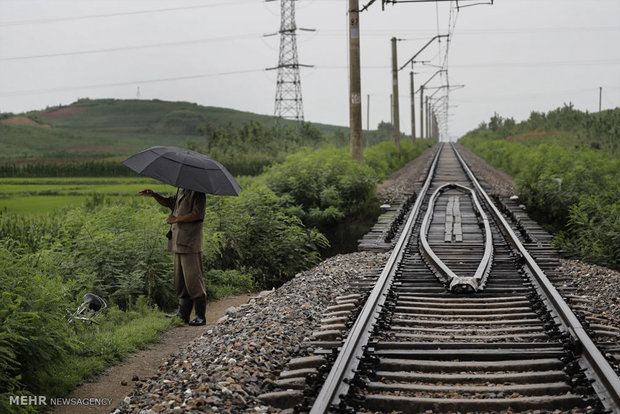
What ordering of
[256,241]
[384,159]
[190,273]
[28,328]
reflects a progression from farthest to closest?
1. [384,159]
2. [256,241]
3. [190,273]
4. [28,328]

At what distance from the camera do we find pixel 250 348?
5.74 m

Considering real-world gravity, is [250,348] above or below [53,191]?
below

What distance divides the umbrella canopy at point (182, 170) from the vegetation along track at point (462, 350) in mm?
1928

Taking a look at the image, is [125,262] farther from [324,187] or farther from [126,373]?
[324,187]

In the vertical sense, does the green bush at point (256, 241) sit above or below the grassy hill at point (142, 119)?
below

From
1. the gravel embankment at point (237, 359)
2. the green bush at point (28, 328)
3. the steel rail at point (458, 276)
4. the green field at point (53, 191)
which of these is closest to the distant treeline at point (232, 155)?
the green field at point (53, 191)

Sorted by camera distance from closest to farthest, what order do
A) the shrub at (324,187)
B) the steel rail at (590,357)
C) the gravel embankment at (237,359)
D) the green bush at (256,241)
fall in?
the steel rail at (590,357), the gravel embankment at (237,359), the green bush at (256,241), the shrub at (324,187)

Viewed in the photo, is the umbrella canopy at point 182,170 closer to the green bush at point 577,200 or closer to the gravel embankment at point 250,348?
the gravel embankment at point 250,348

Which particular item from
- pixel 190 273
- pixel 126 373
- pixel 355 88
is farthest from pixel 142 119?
pixel 126 373

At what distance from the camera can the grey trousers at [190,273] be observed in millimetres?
7781

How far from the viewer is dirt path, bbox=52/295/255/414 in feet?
17.4

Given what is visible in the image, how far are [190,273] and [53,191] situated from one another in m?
19.4

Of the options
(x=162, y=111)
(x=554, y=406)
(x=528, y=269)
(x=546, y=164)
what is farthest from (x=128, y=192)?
(x=162, y=111)

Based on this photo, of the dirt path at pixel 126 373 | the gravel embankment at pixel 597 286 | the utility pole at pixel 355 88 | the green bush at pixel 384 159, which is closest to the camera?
the dirt path at pixel 126 373
